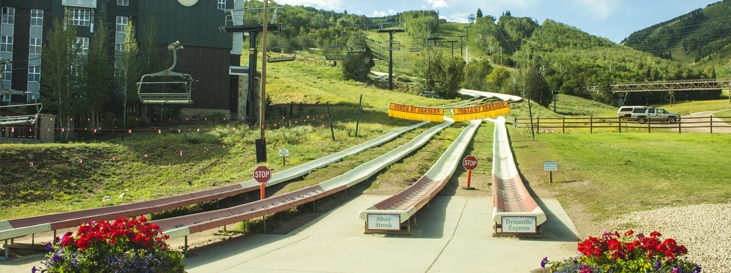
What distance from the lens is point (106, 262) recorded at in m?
6.67

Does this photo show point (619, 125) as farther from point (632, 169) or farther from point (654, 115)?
point (632, 169)

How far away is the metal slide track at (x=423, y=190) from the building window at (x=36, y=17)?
4455 centimetres

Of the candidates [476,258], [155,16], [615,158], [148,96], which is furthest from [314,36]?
[476,258]

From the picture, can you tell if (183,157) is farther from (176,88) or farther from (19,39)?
(19,39)

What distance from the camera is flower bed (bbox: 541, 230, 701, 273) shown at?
624cm

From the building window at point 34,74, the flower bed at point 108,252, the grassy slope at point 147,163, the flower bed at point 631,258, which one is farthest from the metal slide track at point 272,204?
the building window at point 34,74

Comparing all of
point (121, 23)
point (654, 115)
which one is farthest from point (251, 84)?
point (654, 115)

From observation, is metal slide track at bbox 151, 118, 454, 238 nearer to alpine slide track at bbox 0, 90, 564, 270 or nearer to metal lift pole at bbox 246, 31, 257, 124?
alpine slide track at bbox 0, 90, 564, 270

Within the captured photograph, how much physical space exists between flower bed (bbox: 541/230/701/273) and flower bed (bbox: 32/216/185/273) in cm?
588

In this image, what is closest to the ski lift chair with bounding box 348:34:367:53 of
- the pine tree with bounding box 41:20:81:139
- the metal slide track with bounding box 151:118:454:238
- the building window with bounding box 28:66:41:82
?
the pine tree with bounding box 41:20:81:139

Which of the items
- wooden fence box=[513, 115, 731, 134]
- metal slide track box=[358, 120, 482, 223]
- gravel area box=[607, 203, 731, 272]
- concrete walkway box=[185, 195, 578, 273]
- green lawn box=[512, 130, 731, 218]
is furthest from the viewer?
wooden fence box=[513, 115, 731, 134]

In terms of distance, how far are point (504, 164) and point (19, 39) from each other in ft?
165

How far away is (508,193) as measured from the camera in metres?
17.7

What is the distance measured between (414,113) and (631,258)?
93.8 ft
